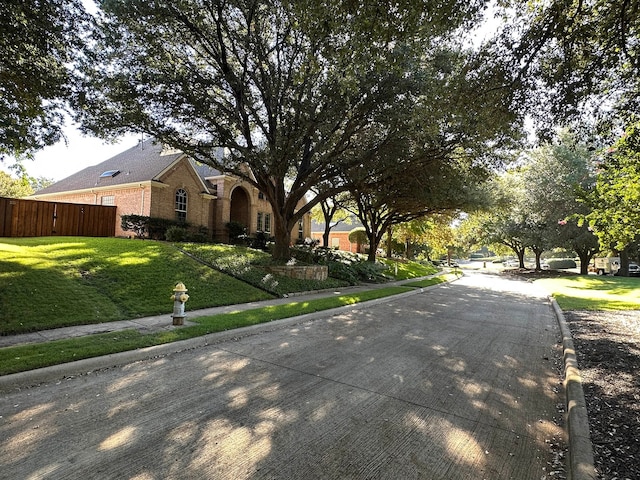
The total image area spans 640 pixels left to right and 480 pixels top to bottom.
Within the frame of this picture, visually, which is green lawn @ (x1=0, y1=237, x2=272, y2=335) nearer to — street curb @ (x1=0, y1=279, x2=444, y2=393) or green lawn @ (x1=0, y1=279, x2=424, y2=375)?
green lawn @ (x1=0, y1=279, x2=424, y2=375)

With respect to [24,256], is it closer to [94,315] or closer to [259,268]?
[94,315]

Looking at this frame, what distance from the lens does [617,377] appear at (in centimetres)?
471

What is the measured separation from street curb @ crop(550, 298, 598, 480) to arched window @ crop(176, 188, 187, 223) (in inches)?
848

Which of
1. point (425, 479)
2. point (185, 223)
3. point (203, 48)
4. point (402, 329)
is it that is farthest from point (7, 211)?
point (425, 479)

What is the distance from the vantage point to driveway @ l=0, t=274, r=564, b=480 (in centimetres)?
269

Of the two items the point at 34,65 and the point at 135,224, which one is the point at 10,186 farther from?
the point at 34,65

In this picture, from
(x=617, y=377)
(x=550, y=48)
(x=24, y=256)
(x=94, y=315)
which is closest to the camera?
(x=617, y=377)

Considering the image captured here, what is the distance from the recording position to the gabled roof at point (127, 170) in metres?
21.7

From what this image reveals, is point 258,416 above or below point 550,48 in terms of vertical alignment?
below

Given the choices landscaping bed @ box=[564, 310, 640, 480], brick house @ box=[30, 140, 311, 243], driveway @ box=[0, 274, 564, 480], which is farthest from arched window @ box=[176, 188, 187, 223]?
landscaping bed @ box=[564, 310, 640, 480]

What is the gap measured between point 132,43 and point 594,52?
1307cm

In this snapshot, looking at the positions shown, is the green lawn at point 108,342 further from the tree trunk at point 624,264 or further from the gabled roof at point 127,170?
the tree trunk at point 624,264

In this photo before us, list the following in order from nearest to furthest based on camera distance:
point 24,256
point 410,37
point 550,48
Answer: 1. point 410,37
2. point 550,48
3. point 24,256

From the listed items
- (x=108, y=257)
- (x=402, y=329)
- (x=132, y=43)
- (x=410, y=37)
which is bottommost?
(x=402, y=329)
